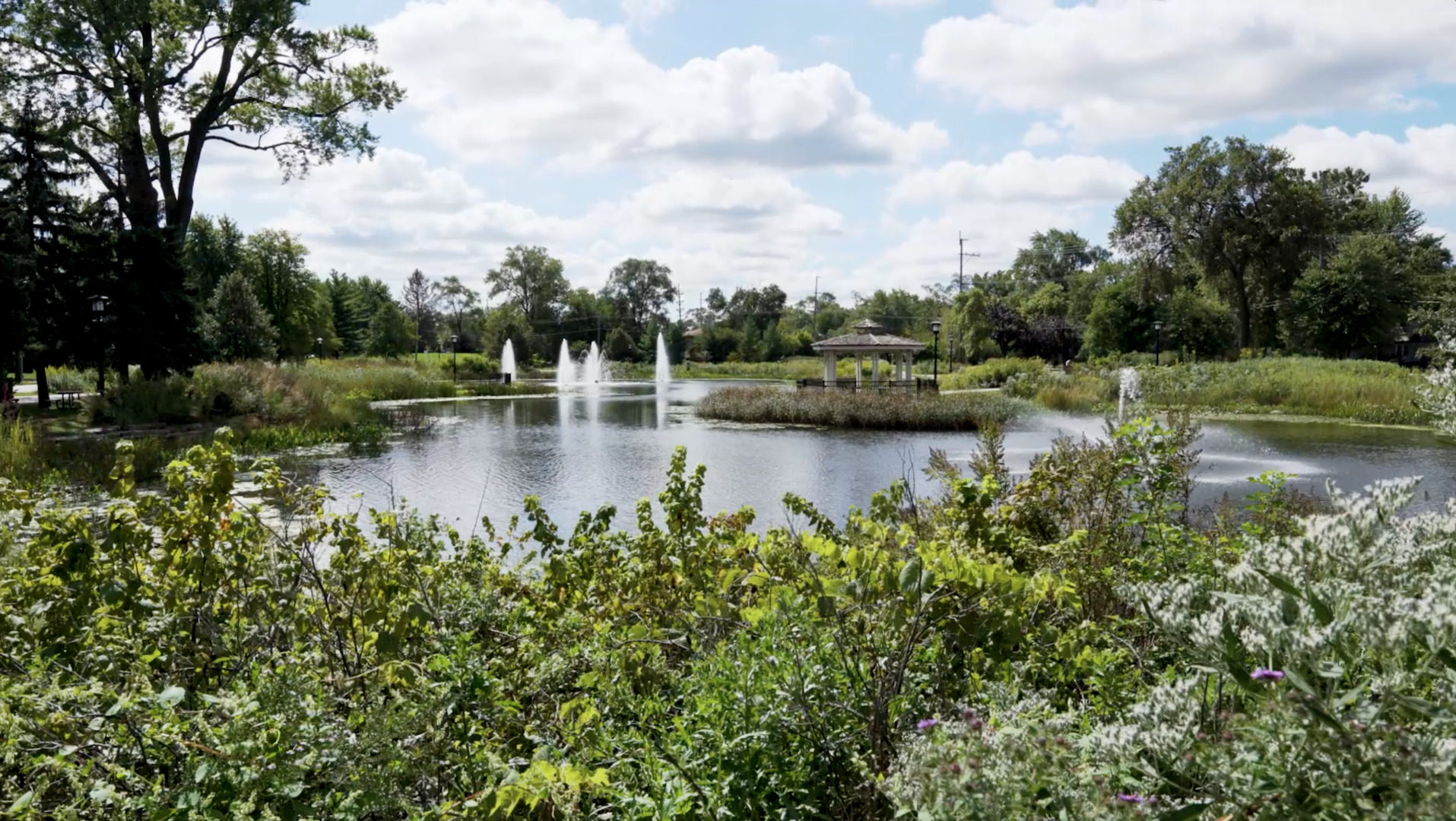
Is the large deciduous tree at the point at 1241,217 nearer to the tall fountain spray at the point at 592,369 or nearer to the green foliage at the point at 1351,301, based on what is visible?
the green foliage at the point at 1351,301

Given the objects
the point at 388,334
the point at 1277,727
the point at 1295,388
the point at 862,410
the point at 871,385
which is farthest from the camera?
the point at 388,334

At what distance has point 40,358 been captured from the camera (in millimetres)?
21734

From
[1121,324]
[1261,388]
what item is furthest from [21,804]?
[1121,324]

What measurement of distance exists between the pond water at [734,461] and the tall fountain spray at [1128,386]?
9.37 ft

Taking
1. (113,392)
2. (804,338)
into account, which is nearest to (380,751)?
(113,392)

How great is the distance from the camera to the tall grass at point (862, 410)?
18.9 m

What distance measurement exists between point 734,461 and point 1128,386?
679 inches

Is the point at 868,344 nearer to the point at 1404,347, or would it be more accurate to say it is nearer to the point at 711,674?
the point at 711,674

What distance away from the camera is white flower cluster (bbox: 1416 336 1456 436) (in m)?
2.25

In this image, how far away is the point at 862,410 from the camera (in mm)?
19453

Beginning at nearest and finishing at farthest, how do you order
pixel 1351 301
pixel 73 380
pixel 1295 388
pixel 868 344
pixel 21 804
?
1. pixel 21 804
2. pixel 1295 388
3. pixel 868 344
4. pixel 1351 301
5. pixel 73 380

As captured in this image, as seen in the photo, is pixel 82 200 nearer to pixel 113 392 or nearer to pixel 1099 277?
pixel 113 392

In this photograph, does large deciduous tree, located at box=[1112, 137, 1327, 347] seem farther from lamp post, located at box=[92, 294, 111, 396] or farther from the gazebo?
lamp post, located at box=[92, 294, 111, 396]

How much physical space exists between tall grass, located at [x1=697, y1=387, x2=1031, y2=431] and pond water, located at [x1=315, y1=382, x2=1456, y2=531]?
88 centimetres
